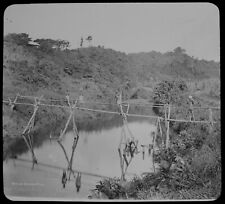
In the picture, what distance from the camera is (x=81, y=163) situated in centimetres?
452

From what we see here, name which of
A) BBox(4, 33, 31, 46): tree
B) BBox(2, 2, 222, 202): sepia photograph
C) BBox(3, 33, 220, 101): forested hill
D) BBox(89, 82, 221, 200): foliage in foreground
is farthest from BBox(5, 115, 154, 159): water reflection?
BBox(4, 33, 31, 46): tree

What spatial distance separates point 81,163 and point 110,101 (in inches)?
22.5

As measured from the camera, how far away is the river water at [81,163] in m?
4.45

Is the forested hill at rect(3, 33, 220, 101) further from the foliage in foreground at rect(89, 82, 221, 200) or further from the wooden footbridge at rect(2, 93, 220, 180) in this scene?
the foliage in foreground at rect(89, 82, 221, 200)

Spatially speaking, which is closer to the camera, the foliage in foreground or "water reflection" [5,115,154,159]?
the foliage in foreground

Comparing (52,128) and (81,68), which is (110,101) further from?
(52,128)

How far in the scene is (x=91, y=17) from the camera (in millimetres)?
4500

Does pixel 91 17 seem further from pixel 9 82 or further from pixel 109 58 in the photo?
pixel 9 82

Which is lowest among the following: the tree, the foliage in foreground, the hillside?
the foliage in foreground

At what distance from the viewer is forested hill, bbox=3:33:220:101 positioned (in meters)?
4.54

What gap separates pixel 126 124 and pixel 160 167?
46 cm

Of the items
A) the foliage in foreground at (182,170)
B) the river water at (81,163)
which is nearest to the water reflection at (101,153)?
the river water at (81,163)

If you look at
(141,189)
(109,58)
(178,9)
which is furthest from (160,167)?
(178,9)

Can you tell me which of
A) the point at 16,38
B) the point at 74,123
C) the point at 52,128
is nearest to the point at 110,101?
the point at 74,123
